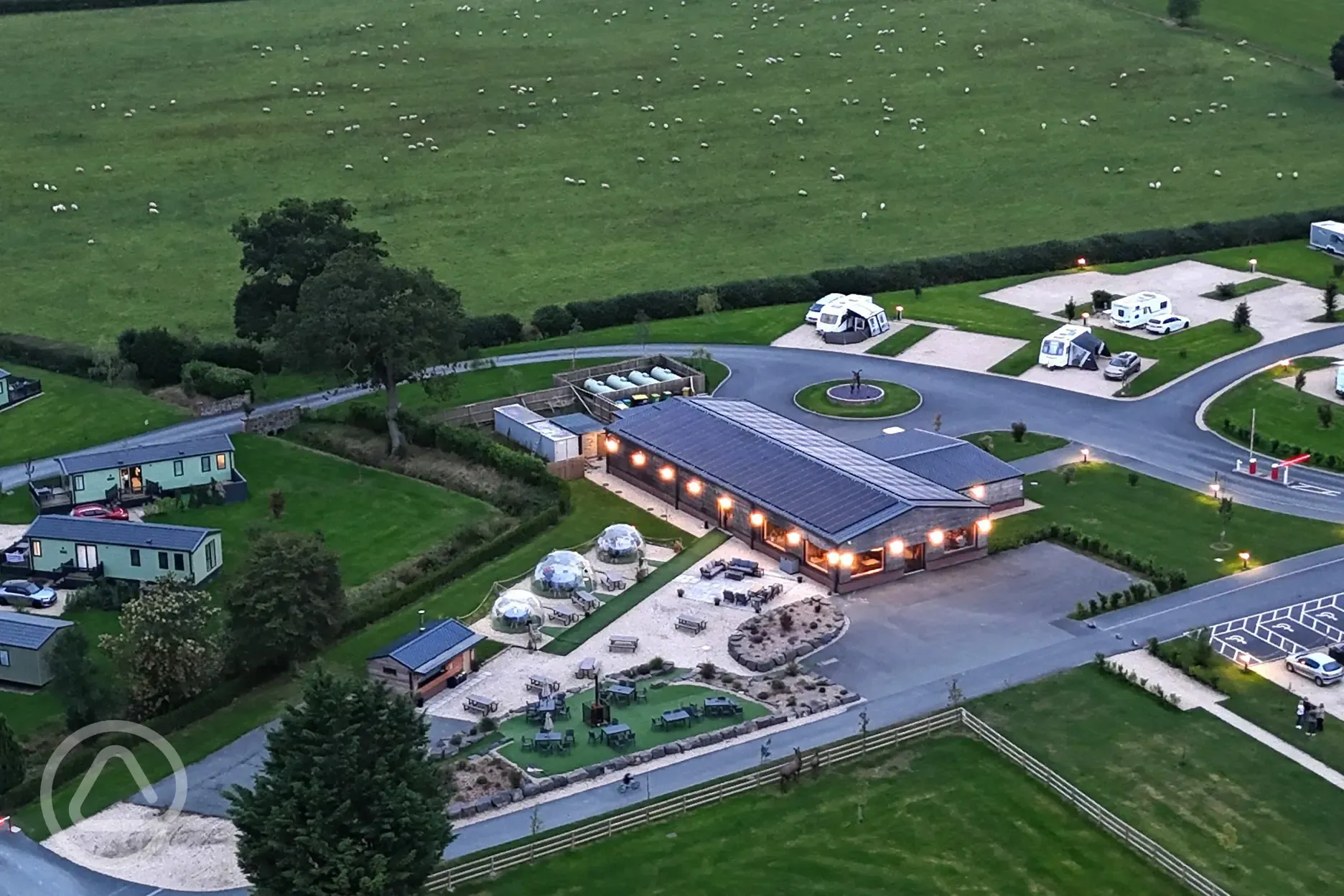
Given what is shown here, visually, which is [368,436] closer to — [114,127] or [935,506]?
[935,506]

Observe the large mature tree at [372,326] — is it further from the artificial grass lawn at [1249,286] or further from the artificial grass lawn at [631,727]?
the artificial grass lawn at [1249,286]

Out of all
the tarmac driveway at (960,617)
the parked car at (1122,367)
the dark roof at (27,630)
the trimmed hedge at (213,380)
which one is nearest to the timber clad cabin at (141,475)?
the trimmed hedge at (213,380)

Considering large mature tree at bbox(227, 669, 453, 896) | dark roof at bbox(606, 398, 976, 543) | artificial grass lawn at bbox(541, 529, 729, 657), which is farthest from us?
dark roof at bbox(606, 398, 976, 543)

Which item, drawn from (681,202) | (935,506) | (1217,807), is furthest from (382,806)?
(681,202)

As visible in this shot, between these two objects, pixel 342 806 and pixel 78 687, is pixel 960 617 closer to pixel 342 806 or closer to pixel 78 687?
pixel 342 806

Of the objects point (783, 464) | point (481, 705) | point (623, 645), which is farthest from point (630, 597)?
point (481, 705)

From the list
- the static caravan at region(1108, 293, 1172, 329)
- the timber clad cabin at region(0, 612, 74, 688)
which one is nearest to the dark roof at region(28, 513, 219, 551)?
the timber clad cabin at region(0, 612, 74, 688)

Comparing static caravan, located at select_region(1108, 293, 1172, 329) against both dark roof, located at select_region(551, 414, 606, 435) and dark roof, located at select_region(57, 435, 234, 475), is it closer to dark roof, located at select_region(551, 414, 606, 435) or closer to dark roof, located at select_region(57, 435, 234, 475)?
dark roof, located at select_region(551, 414, 606, 435)
